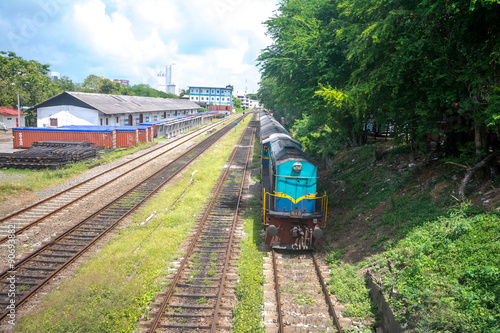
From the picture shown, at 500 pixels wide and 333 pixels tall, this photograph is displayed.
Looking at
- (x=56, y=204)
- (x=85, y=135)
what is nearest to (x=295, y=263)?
(x=56, y=204)

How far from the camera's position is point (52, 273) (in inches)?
395

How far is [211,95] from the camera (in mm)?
155500

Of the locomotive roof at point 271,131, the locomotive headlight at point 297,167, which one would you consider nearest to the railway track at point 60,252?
the locomotive roof at point 271,131

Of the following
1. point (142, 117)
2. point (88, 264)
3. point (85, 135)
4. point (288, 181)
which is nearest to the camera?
point (88, 264)

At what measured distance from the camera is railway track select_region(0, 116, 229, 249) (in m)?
13.7

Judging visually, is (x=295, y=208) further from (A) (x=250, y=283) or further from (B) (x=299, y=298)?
(B) (x=299, y=298)

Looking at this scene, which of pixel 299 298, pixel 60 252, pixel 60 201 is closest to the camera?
pixel 299 298

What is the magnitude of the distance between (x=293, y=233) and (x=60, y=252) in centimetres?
832

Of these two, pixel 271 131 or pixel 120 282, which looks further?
pixel 271 131

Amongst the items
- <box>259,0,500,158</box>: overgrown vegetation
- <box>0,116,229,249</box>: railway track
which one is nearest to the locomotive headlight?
<box>259,0,500,158</box>: overgrown vegetation

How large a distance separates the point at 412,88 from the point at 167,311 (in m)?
10.6

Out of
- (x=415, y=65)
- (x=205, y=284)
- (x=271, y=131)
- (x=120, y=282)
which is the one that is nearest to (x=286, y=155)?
(x=415, y=65)

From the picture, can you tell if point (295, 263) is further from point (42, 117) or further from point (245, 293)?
point (42, 117)

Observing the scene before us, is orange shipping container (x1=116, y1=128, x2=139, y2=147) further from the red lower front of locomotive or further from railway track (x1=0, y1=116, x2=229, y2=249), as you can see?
the red lower front of locomotive
